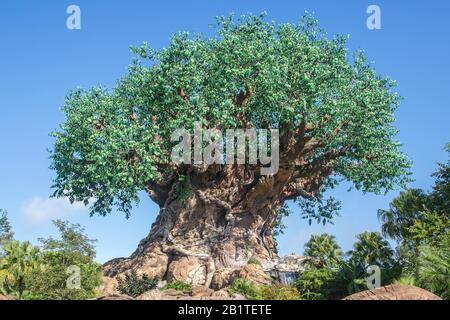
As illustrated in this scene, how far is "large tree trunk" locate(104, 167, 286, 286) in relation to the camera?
35781mm

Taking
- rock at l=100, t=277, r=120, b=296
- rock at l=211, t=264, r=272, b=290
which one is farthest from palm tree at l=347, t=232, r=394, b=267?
rock at l=100, t=277, r=120, b=296

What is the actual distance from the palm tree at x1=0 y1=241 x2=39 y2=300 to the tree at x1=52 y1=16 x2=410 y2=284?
490 centimetres

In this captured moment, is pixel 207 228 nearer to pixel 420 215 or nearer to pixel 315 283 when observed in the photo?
pixel 315 283

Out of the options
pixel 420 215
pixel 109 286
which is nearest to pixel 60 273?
pixel 109 286

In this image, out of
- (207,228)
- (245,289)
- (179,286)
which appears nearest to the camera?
(245,289)

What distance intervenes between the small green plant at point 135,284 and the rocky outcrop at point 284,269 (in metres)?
6.41

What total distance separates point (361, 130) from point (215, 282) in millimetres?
11605

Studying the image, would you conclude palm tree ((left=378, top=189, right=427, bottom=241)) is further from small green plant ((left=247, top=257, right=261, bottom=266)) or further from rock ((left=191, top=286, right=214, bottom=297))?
rock ((left=191, top=286, right=214, bottom=297))

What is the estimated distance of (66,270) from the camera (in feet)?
102

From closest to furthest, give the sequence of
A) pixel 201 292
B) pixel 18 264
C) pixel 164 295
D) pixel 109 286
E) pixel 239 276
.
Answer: pixel 164 295 < pixel 201 292 < pixel 239 276 < pixel 109 286 < pixel 18 264

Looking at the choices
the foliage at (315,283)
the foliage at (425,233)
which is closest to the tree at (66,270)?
the foliage at (315,283)

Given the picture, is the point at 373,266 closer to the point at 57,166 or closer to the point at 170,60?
the point at 170,60

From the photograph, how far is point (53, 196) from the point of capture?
120 feet

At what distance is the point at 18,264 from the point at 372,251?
22015 mm
